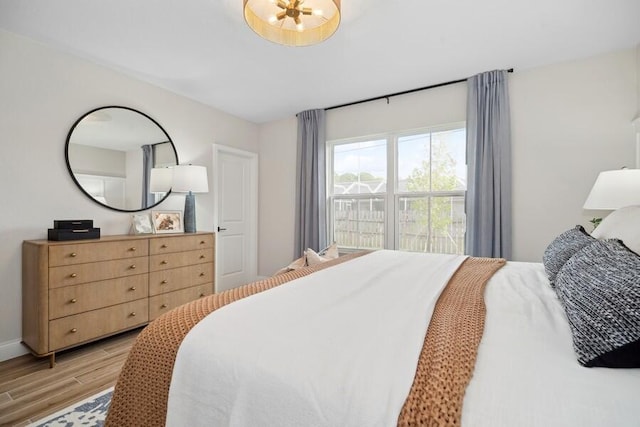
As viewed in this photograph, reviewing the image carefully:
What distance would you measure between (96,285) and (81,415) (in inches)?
40.3

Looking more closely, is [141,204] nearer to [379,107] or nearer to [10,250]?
[10,250]

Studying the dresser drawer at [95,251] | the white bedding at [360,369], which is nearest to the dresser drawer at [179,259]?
the dresser drawer at [95,251]

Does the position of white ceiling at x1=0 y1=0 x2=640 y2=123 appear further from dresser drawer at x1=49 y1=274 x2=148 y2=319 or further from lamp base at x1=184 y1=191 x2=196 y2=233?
dresser drawer at x1=49 y1=274 x2=148 y2=319

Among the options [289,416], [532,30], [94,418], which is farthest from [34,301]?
[532,30]

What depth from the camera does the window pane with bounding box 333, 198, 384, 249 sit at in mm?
3684

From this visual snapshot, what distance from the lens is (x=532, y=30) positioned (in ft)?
7.35

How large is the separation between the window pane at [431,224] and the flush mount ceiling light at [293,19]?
7.19 feet

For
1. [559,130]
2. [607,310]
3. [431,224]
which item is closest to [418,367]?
[607,310]

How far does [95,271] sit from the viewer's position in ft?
7.58

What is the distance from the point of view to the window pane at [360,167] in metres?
3.71

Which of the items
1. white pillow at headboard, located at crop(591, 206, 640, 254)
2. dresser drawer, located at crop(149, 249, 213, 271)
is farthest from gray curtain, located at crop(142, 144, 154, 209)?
white pillow at headboard, located at crop(591, 206, 640, 254)

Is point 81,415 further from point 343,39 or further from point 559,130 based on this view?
point 559,130

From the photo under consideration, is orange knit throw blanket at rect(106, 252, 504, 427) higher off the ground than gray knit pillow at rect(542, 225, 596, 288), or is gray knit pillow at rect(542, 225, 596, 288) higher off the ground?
gray knit pillow at rect(542, 225, 596, 288)

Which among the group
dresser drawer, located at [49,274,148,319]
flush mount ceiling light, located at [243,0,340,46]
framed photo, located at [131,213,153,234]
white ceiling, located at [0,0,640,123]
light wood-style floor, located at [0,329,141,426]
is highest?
white ceiling, located at [0,0,640,123]
